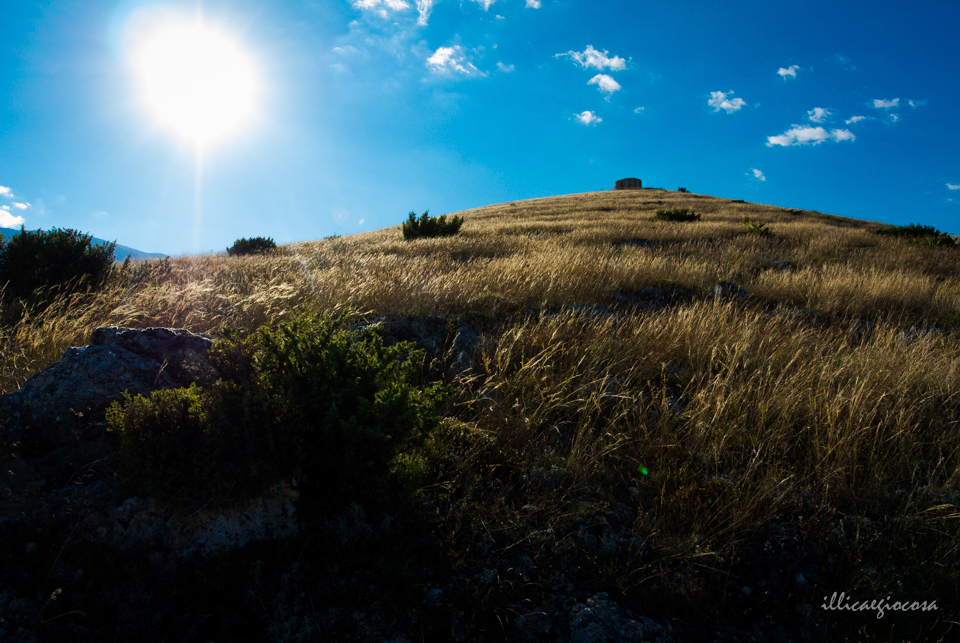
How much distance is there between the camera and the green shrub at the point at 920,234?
1306 centimetres

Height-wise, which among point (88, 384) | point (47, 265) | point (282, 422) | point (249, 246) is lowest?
point (282, 422)

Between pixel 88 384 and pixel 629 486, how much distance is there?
3483mm

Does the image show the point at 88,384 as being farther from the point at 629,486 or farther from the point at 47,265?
the point at 47,265

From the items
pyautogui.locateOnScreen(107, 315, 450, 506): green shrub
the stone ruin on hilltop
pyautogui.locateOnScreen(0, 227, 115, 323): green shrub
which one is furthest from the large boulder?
the stone ruin on hilltop

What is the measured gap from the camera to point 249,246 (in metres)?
12.9

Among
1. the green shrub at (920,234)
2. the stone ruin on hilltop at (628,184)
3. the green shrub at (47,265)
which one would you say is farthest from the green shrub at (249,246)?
the stone ruin on hilltop at (628,184)

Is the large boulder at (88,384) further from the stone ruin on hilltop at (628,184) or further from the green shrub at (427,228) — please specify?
the stone ruin on hilltop at (628,184)

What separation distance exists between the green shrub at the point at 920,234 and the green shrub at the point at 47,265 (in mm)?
20638

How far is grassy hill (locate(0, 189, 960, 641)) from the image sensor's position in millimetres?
2105

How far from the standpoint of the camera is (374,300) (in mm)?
5125

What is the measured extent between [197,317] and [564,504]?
4243 mm

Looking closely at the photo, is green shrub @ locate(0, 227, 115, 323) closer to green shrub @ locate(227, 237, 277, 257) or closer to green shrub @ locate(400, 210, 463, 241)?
green shrub @ locate(227, 237, 277, 257)

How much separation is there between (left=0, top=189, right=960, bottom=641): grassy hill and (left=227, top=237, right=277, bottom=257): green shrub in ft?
24.5

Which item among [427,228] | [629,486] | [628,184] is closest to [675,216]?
[427,228]
